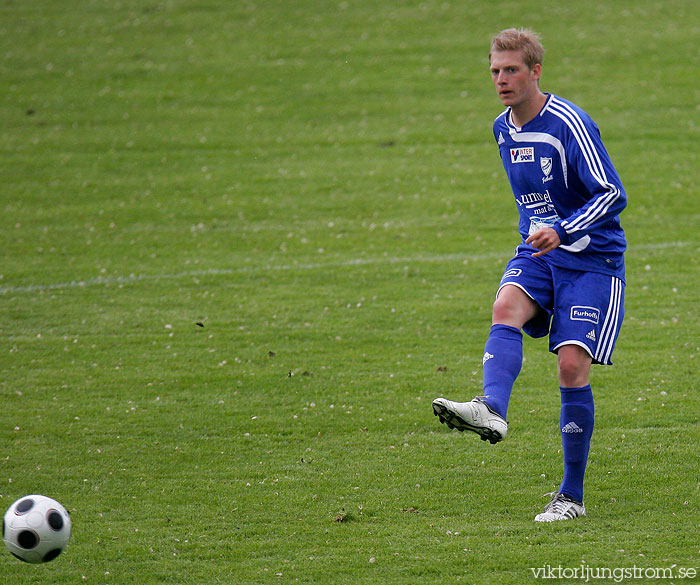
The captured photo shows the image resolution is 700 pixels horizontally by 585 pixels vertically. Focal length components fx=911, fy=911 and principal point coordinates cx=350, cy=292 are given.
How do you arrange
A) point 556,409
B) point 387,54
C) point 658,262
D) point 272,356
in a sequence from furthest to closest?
1. point 387,54
2. point 658,262
3. point 272,356
4. point 556,409

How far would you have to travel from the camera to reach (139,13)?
26.1 m

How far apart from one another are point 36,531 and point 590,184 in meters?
→ 3.59

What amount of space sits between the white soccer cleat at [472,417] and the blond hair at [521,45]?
6.74 ft

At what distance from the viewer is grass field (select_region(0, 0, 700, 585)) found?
555cm

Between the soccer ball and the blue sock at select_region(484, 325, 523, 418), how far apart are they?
2425 mm

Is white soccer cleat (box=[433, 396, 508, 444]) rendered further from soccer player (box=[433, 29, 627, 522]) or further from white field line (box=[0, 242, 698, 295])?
white field line (box=[0, 242, 698, 295])

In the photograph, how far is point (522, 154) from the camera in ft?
17.8

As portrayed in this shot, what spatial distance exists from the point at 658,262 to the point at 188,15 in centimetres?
1820

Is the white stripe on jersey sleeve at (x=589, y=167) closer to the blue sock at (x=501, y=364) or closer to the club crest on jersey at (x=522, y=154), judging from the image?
the club crest on jersey at (x=522, y=154)

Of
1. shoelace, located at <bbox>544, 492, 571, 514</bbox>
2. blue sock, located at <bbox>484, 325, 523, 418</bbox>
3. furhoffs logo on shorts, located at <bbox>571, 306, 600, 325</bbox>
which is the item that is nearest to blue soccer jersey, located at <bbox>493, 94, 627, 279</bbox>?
furhoffs logo on shorts, located at <bbox>571, 306, 600, 325</bbox>

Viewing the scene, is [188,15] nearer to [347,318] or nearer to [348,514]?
[347,318]

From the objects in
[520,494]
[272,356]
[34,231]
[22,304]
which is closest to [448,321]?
[272,356]

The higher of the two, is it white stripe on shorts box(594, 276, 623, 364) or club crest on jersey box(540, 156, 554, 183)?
club crest on jersey box(540, 156, 554, 183)

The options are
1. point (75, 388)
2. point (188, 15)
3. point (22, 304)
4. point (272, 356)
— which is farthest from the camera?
point (188, 15)
